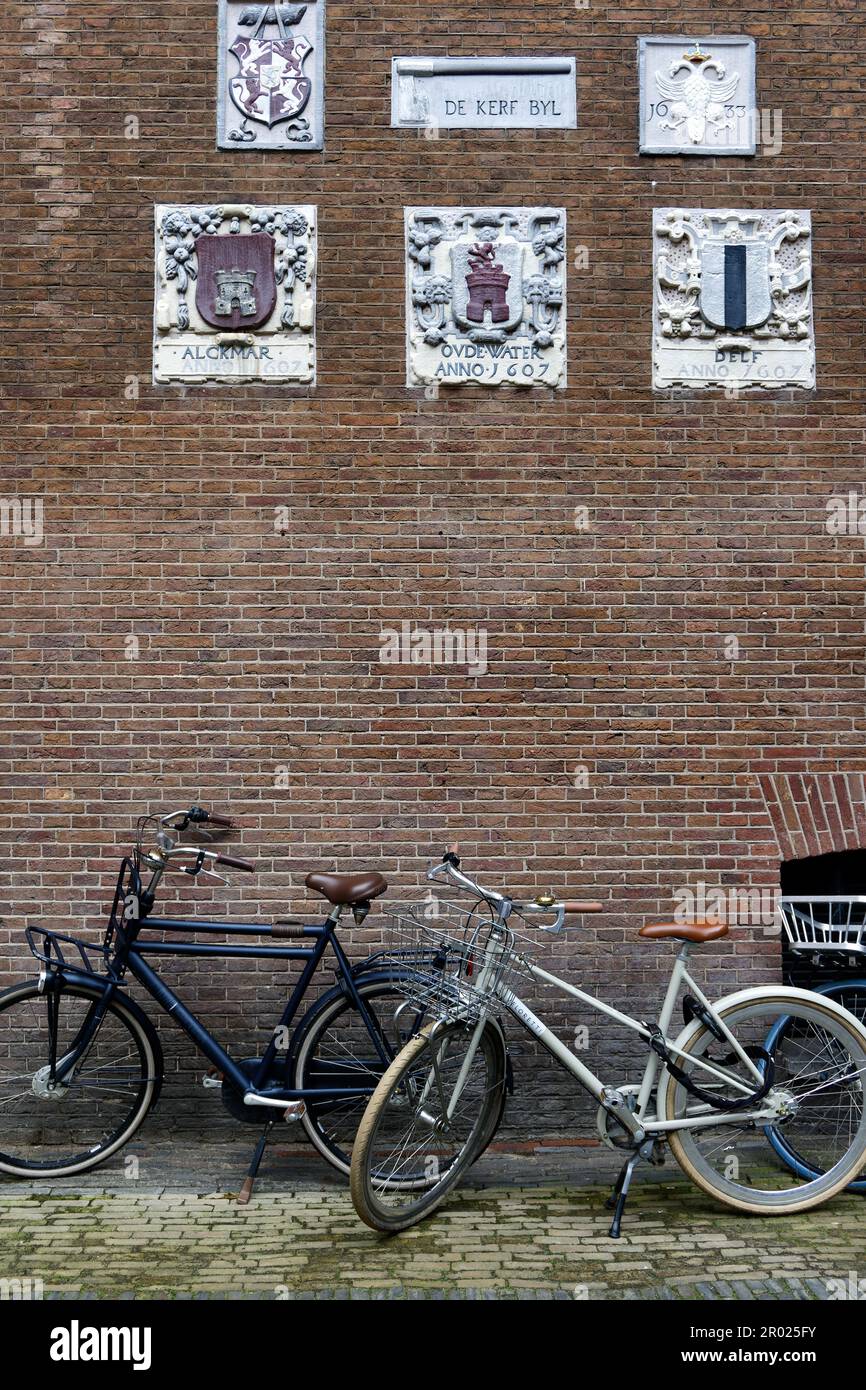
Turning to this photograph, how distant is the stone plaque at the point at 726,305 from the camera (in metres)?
5.76

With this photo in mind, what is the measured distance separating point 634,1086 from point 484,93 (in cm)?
465

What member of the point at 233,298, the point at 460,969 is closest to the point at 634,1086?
the point at 460,969

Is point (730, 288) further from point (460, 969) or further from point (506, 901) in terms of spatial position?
point (460, 969)

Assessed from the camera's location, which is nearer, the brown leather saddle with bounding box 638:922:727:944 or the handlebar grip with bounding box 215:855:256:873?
the brown leather saddle with bounding box 638:922:727:944

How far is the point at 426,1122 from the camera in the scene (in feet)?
15.1

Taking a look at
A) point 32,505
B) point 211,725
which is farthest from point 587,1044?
point 32,505

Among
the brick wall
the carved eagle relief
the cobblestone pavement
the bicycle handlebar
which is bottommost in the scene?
the cobblestone pavement

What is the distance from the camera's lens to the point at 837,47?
5.84 m

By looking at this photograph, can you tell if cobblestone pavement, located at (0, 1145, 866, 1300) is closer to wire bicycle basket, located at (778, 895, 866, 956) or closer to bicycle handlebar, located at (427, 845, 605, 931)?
wire bicycle basket, located at (778, 895, 866, 956)

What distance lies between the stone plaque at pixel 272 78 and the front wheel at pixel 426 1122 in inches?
167

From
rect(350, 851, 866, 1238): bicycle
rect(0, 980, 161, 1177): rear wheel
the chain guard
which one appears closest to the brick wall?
rect(0, 980, 161, 1177): rear wheel

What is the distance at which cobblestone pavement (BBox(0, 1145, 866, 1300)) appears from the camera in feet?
13.5

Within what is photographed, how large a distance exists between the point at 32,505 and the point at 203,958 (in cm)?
231

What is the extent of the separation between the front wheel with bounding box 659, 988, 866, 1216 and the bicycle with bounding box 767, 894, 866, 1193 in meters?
0.04
